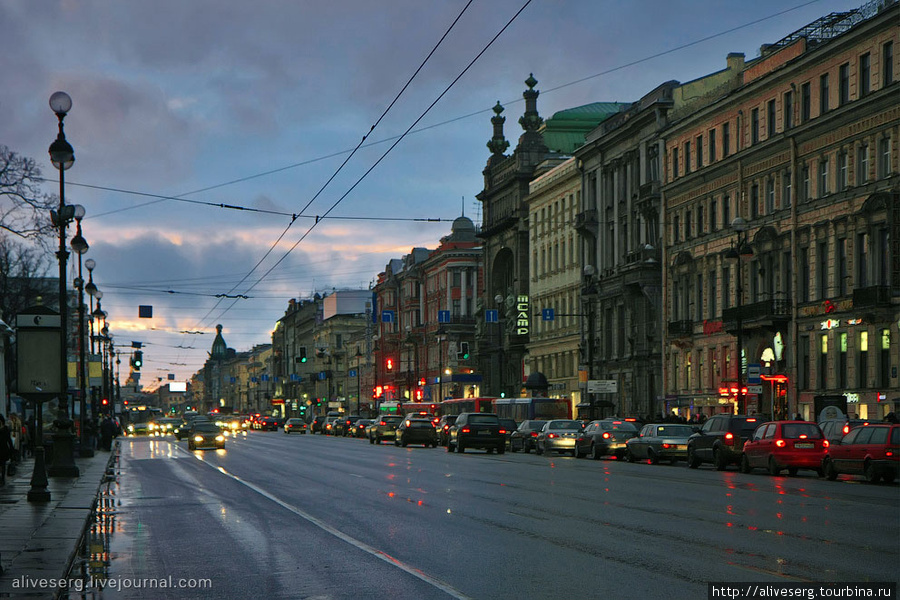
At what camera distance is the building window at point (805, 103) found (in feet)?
176

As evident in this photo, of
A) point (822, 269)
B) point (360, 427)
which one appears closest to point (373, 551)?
point (822, 269)

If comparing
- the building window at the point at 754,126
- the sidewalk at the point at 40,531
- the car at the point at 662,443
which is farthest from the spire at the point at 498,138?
the sidewalk at the point at 40,531

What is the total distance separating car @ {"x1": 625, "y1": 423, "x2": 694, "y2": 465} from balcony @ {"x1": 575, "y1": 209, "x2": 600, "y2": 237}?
37.1 meters

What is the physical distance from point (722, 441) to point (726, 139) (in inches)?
1057

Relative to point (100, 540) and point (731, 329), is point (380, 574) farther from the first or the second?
point (731, 329)

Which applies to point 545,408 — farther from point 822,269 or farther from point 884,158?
point 884,158

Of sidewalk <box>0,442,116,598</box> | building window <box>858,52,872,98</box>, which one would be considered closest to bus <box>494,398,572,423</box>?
building window <box>858,52,872,98</box>

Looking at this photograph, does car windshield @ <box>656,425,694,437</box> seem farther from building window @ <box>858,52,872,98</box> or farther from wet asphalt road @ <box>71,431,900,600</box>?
building window @ <box>858,52,872,98</box>

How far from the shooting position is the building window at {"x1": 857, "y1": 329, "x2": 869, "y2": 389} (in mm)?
48750

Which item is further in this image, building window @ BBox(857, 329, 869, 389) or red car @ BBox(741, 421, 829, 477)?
building window @ BBox(857, 329, 869, 389)

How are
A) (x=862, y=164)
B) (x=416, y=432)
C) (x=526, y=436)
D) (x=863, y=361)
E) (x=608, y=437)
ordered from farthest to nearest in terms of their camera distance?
(x=416, y=432) < (x=526, y=436) < (x=862, y=164) < (x=863, y=361) < (x=608, y=437)

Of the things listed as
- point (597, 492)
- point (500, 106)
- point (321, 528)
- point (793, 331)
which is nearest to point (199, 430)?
point (793, 331)

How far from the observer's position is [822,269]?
5297 centimetres

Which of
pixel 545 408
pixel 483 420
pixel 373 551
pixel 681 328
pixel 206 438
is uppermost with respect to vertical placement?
pixel 681 328
